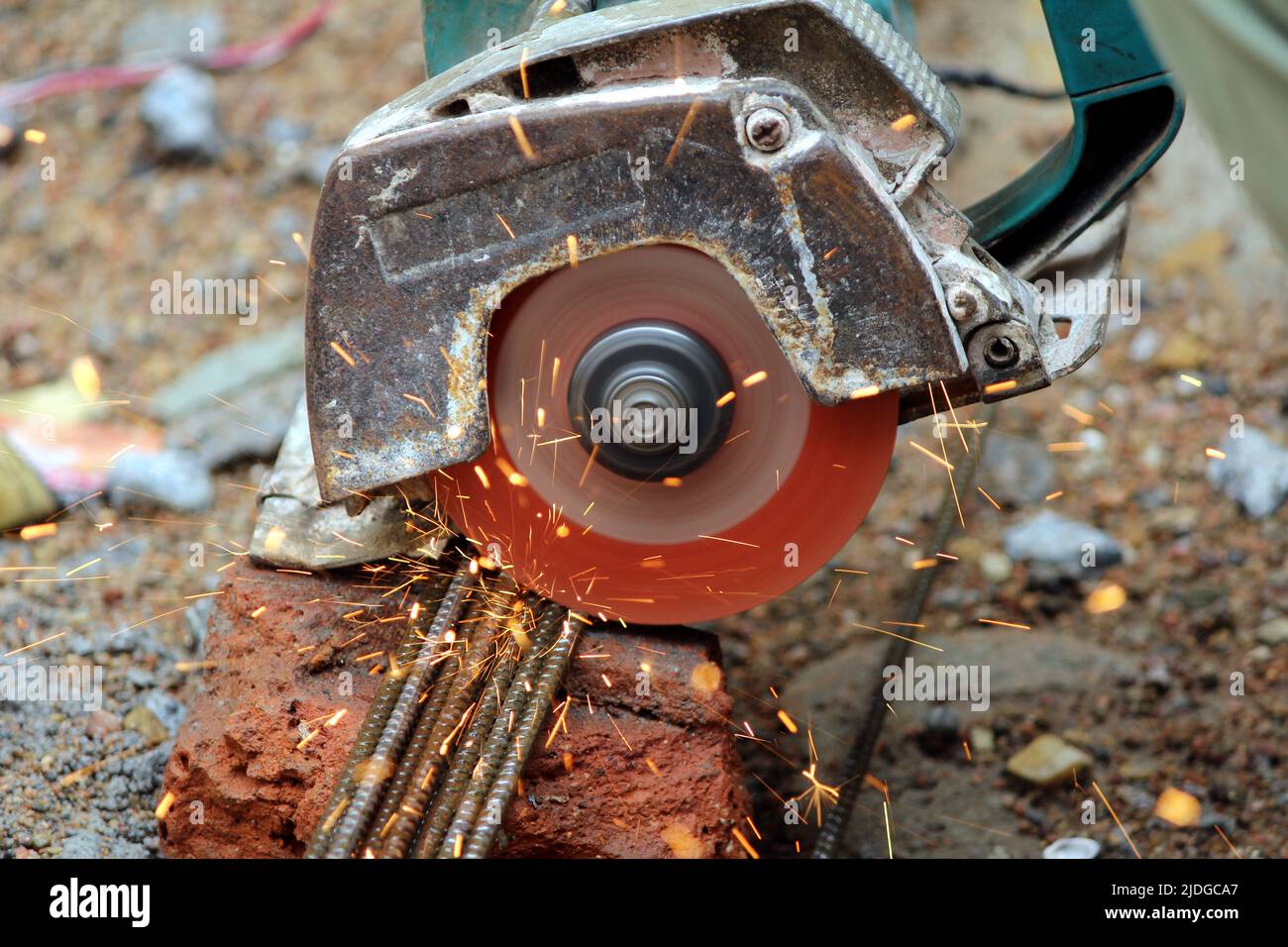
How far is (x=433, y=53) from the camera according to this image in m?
2.63

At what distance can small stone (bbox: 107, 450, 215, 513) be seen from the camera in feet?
11.3

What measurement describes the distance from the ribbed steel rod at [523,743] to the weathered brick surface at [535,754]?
2.5 inches

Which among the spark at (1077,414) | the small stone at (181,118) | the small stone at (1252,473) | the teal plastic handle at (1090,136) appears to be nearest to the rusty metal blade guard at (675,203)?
the teal plastic handle at (1090,136)

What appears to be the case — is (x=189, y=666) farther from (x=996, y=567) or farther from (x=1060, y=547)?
(x=1060, y=547)

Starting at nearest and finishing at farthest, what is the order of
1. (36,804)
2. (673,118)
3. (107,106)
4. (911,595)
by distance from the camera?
(673,118) → (36,804) → (911,595) → (107,106)

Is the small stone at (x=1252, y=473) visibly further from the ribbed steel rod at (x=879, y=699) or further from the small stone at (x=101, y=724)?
the small stone at (x=101, y=724)

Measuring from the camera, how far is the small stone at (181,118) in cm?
459

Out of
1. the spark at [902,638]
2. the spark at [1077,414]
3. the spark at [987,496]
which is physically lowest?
the spark at [902,638]

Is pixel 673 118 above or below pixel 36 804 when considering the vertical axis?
above

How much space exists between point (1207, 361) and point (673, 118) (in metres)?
2.60

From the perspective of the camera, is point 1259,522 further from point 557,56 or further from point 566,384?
point 557,56

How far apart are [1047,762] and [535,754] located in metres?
1.17
